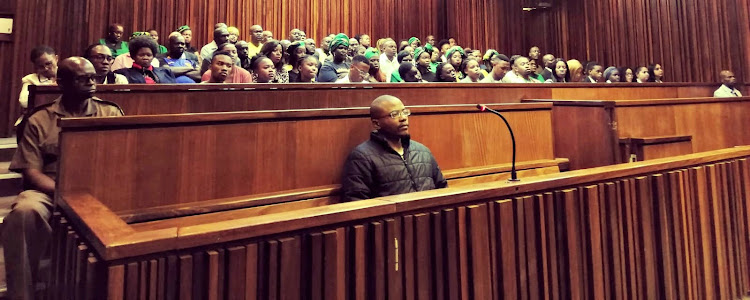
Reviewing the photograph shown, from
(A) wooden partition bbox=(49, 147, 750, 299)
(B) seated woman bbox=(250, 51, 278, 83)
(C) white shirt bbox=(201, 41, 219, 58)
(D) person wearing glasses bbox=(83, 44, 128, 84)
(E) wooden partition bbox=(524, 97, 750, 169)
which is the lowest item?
(A) wooden partition bbox=(49, 147, 750, 299)

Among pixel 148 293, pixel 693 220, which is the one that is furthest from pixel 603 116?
pixel 148 293

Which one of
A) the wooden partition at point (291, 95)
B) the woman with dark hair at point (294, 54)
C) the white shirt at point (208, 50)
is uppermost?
the white shirt at point (208, 50)

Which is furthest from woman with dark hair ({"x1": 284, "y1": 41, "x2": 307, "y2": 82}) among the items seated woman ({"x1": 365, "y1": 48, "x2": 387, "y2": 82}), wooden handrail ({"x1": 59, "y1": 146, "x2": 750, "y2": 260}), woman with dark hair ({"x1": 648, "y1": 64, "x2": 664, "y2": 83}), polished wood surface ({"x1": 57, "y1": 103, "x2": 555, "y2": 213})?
woman with dark hair ({"x1": 648, "y1": 64, "x2": 664, "y2": 83})

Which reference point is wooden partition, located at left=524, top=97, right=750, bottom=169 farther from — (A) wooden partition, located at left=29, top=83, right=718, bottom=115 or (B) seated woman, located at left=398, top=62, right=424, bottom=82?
(B) seated woman, located at left=398, top=62, right=424, bottom=82

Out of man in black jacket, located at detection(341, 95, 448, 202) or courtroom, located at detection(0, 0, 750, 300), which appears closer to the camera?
courtroom, located at detection(0, 0, 750, 300)

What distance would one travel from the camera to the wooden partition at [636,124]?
141cm

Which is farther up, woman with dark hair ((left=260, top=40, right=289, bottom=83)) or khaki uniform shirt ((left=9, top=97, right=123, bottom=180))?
woman with dark hair ((left=260, top=40, right=289, bottom=83))

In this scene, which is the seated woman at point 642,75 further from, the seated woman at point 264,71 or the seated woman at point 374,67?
the seated woman at point 264,71

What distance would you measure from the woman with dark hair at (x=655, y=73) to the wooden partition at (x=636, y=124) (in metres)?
1.63

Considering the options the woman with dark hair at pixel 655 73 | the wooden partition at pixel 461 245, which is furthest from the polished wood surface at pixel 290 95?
the woman with dark hair at pixel 655 73

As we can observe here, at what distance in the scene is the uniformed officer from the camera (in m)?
0.83

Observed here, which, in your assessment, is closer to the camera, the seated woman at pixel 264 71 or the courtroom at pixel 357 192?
the courtroom at pixel 357 192

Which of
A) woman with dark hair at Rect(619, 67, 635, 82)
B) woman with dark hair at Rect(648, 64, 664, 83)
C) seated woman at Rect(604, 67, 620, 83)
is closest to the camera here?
seated woman at Rect(604, 67, 620, 83)

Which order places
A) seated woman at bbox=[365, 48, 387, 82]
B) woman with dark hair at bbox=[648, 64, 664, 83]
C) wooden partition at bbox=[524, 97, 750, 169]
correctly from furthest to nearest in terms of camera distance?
woman with dark hair at bbox=[648, 64, 664, 83] < seated woman at bbox=[365, 48, 387, 82] < wooden partition at bbox=[524, 97, 750, 169]
